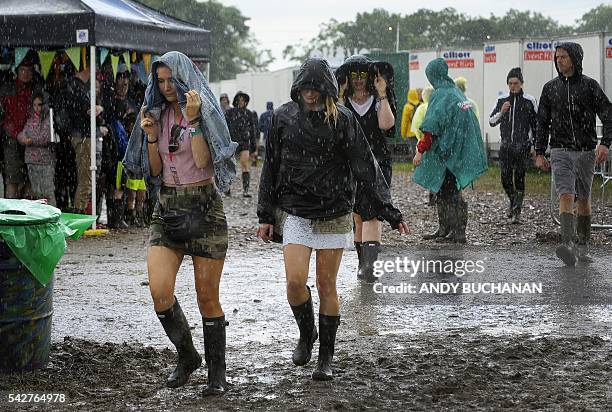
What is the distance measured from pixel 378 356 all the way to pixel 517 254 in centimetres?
534

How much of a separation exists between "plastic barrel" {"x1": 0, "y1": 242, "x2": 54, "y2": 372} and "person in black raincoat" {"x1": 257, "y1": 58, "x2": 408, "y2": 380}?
136 centimetres

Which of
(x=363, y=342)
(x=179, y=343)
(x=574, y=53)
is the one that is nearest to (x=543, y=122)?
(x=574, y=53)

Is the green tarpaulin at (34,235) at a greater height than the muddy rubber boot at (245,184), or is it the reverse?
the green tarpaulin at (34,235)

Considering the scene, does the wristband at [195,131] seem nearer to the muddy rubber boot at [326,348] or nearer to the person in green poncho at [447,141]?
the muddy rubber boot at [326,348]

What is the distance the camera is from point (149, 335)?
7457mm

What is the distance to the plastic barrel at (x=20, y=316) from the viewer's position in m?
6.18

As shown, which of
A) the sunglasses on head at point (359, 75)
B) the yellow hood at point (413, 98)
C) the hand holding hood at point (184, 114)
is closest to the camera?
the hand holding hood at point (184, 114)

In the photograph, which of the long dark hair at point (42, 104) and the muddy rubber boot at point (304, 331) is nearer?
the muddy rubber boot at point (304, 331)

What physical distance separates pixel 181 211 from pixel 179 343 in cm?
73

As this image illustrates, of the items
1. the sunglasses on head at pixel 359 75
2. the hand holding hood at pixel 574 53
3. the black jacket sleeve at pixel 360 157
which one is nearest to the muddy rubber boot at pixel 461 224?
the hand holding hood at pixel 574 53

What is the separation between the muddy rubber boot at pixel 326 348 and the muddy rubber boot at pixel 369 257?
3.27 meters

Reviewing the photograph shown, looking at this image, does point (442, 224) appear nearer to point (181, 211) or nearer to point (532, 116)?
point (532, 116)

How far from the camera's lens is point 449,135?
39.3 feet

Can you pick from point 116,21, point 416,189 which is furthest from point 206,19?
point 116,21
